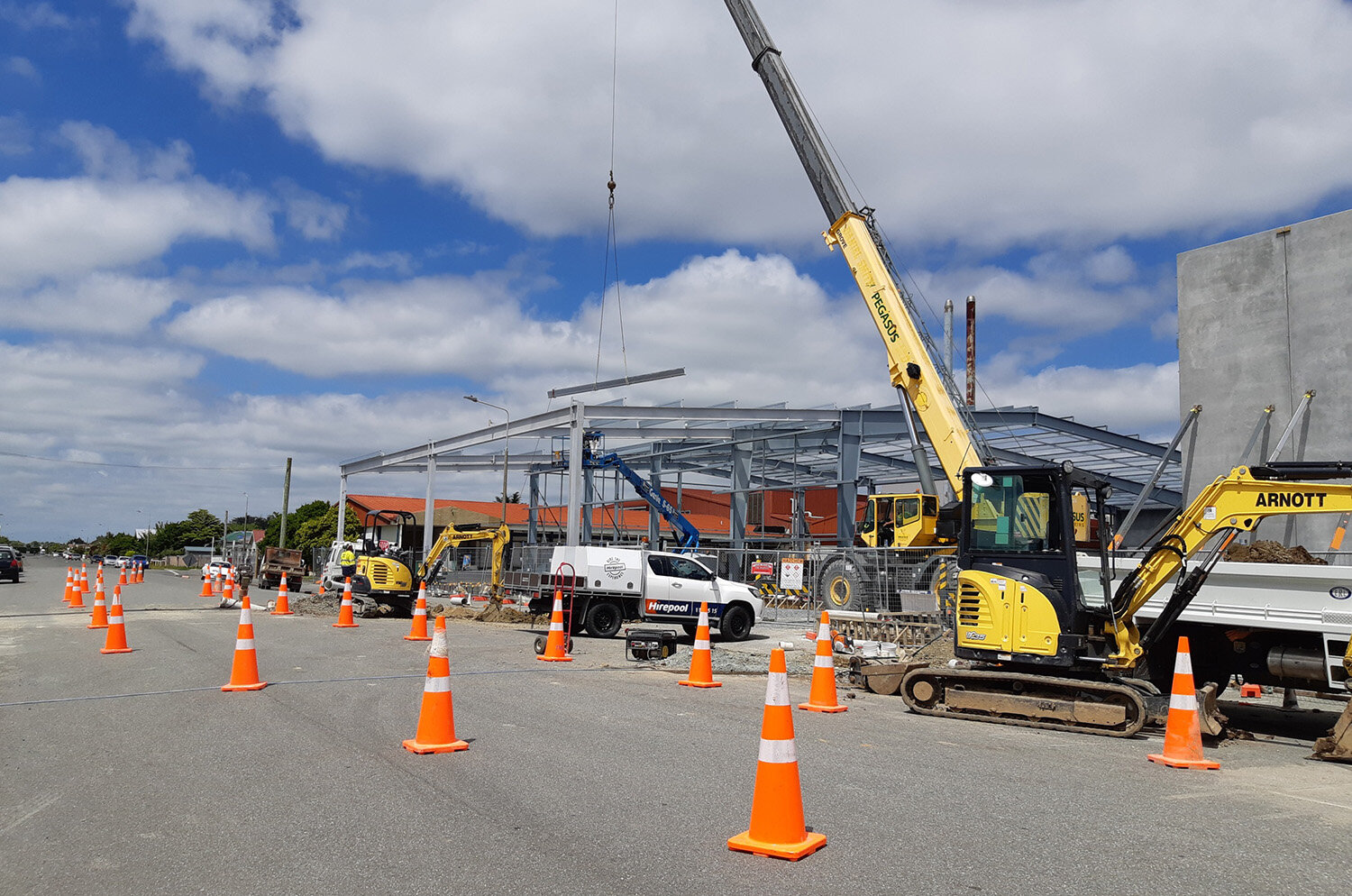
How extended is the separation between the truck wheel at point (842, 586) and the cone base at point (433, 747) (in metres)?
16.2

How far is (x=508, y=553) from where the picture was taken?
27.0 meters

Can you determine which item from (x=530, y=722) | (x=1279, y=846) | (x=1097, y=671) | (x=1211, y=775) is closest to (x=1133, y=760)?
(x=1211, y=775)

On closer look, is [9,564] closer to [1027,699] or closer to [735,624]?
[735,624]

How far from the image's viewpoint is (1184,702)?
25.5 feet

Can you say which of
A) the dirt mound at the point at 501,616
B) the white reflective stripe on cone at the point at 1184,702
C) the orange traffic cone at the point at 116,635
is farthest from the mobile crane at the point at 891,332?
the orange traffic cone at the point at 116,635

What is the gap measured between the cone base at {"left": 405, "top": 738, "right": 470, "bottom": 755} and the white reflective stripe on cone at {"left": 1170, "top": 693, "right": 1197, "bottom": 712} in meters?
5.67

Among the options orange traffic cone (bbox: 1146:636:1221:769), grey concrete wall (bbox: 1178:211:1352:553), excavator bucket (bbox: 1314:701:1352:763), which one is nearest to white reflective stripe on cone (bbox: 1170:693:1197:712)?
orange traffic cone (bbox: 1146:636:1221:769)

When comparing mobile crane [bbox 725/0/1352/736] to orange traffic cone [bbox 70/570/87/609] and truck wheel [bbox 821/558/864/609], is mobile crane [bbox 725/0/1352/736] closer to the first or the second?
truck wheel [bbox 821/558/864/609]

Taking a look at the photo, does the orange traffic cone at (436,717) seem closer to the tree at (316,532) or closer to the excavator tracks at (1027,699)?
the excavator tracks at (1027,699)

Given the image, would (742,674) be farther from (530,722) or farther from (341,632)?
(341,632)

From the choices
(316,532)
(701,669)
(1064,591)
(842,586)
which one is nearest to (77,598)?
(842,586)

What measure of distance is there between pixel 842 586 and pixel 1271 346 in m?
10.4

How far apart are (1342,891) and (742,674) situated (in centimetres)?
A: 981

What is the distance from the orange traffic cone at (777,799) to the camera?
496cm
